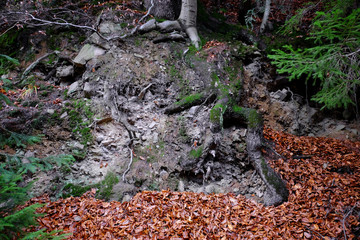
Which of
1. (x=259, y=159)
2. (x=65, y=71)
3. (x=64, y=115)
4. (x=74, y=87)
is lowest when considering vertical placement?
(x=259, y=159)

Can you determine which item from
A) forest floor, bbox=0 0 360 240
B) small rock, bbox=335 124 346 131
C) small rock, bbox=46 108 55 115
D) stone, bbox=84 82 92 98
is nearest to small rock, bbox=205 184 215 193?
forest floor, bbox=0 0 360 240

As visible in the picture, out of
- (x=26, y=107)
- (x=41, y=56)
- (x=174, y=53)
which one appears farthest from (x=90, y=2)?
(x=26, y=107)

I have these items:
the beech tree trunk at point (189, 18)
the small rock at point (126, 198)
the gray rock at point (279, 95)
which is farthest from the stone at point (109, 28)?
the gray rock at point (279, 95)

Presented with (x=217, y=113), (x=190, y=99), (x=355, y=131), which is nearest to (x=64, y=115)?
(x=190, y=99)

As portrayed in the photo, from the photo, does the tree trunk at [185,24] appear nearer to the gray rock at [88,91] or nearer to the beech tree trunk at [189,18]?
the beech tree trunk at [189,18]

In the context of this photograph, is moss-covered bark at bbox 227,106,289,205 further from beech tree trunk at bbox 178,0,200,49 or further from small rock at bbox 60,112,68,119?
small rock at bbox 60,112,68,119

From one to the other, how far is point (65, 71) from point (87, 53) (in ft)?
2.99

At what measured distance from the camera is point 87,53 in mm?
6254

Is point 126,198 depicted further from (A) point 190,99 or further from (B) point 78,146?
(A) point 190,99

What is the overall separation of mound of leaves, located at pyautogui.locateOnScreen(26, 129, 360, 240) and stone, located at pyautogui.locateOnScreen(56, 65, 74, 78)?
394cm

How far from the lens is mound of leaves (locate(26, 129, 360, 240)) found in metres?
3.34

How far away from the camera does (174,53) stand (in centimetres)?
641

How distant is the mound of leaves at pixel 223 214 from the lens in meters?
3.34

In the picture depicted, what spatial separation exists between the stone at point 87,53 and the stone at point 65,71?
0.37 m
